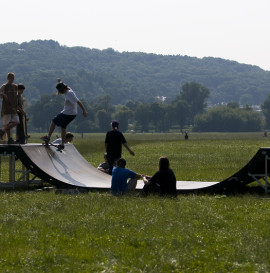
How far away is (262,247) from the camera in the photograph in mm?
8805

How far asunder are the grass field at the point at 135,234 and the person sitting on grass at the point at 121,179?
513mm

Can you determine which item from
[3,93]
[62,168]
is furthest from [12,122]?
[62,168]

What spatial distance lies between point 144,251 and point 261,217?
3341mm

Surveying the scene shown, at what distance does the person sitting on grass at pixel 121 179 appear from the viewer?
14.4 m

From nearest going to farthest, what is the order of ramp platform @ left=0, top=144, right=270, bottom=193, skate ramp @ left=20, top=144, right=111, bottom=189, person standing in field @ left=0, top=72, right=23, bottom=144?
ramp platform @ left=0, top=144, right=270, bottom=193
skate ramp @ left=20, top=144, right=111, bottom=189
person standing in field @ left=0, top=72, right=23, bottom=144

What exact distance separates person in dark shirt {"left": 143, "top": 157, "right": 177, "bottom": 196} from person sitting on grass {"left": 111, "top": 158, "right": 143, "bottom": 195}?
15.1 inches

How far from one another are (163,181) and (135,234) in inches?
169

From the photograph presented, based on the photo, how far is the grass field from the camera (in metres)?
8.05

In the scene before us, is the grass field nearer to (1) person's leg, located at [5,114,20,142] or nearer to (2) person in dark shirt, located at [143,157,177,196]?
(2) person in dark shirt, located at [143,157,177,196]

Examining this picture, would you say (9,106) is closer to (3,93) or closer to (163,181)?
(3,93)

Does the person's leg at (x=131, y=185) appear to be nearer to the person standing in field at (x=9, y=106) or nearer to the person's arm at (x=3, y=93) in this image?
the person standing in field at (x=9, y=106)

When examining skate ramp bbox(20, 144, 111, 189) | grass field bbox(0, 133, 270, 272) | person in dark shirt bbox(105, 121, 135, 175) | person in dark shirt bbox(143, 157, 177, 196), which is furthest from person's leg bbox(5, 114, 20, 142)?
person in dark shirt bbox(143, 157, 177, 196)

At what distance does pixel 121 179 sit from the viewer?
14570mm

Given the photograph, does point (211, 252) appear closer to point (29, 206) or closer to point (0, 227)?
point (0, 227)
